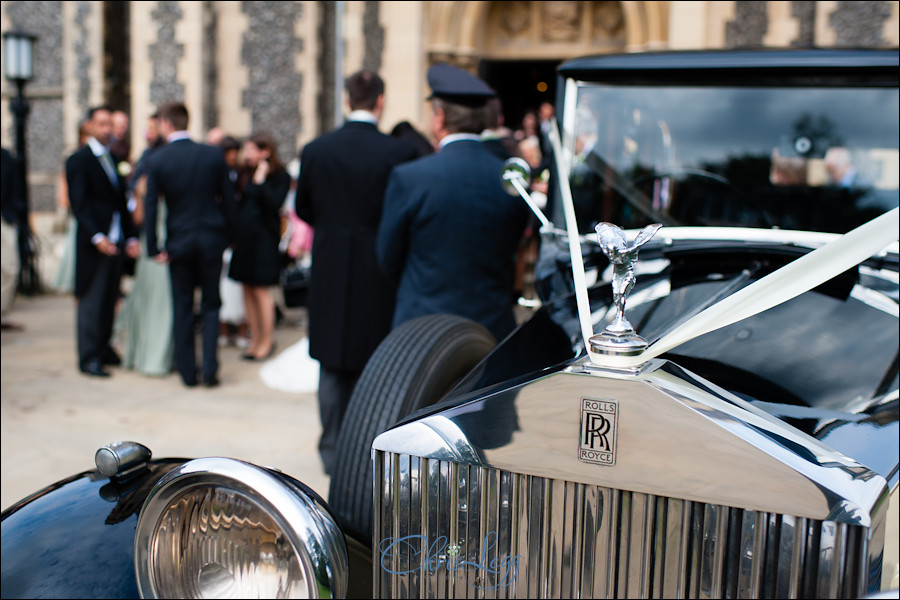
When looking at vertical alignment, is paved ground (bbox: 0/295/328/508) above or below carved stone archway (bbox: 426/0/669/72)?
below

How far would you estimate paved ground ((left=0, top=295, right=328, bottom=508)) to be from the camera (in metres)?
3.93

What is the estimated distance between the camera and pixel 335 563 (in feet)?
4.68

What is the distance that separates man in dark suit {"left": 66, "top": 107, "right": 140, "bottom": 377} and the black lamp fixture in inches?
114

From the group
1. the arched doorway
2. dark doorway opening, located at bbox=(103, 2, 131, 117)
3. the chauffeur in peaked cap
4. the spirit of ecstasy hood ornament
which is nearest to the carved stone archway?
the arched doorway

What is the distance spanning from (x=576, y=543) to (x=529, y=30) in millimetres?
9314

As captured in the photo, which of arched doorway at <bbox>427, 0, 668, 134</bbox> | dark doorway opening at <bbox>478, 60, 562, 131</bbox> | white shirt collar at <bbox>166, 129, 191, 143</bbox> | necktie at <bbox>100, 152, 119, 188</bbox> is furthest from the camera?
dark doorway opening at <bbox>478, 60, 562, 131</bbox>

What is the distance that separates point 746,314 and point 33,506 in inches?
57.0

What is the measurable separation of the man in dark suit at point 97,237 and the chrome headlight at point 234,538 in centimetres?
431

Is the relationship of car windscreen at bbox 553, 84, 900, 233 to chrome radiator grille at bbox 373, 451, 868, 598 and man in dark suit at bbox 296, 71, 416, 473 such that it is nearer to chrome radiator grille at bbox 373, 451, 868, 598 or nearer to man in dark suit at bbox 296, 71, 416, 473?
man in dark suit at bbox 296, 71, 416, 473

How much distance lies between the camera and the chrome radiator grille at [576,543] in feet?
4.16

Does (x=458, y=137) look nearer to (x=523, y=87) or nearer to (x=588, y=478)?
(x=588, y=478)

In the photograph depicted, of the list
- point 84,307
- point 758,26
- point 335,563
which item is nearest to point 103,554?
point 335,563

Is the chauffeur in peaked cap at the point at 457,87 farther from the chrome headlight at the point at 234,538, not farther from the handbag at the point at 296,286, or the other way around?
the handbag at the point at 296,286

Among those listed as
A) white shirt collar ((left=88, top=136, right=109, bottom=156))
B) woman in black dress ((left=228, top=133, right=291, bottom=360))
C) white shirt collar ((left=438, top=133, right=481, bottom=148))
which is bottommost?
woman in black dress ((left=228, top=133, right=291, bottom=360))
